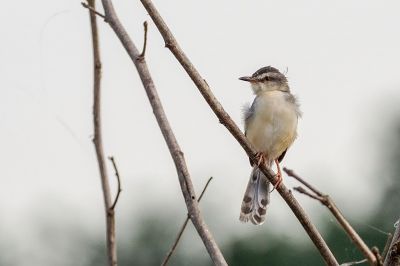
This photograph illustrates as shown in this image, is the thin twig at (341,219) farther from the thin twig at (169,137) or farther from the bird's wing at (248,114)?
the bird's wing at (248,114)

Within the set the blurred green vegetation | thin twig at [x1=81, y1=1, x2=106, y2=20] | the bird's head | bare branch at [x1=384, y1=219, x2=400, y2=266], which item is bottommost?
the blurred green vegetation

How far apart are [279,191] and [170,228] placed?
12084mm

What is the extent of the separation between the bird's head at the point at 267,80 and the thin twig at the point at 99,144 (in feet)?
8.99

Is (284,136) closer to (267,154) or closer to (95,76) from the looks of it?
(267,154)

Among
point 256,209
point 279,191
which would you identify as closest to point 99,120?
point 279,191

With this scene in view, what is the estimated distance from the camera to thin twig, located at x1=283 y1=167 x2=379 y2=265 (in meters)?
2.39

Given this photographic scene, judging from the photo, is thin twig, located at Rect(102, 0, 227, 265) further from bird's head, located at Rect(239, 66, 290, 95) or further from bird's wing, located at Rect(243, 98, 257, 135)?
bird's head, located at Rect(239, 66, 290, 95)

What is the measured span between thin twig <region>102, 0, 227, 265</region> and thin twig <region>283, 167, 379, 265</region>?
67 centimetres

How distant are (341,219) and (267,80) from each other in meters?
4.22

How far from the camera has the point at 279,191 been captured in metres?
3.48

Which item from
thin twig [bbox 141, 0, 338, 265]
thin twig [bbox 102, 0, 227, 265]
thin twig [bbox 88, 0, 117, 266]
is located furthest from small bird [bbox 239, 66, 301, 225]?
thin twig [bbox 141, 0, 338, 265]

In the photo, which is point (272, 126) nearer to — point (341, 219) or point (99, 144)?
point (99, 144)

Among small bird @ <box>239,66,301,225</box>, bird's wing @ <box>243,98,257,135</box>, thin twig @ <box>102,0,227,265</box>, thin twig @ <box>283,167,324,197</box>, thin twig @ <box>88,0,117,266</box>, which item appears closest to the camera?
thin twig @ <box>283,167,324,197</box>

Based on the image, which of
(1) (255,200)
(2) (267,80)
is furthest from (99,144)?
(2) (267,80)
